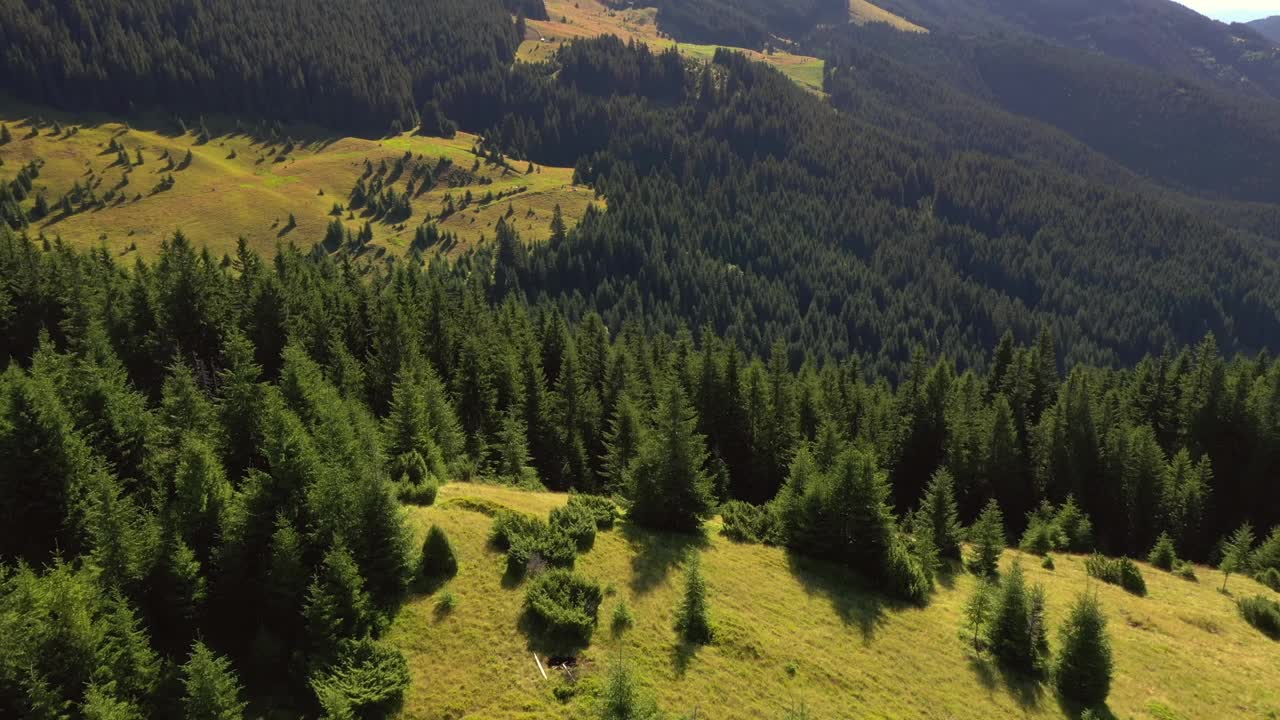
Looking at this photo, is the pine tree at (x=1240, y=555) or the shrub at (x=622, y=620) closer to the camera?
the shrub at (x=622, y=620)

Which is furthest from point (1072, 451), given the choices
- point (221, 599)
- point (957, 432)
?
point (221, 599)

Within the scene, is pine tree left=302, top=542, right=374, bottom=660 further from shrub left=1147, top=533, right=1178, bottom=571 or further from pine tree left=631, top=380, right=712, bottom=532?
shrub left=1147, top=533, right=1178, bottom=571

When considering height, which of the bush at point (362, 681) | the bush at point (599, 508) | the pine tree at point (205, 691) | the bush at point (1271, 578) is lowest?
the bush at point (1271, 578)

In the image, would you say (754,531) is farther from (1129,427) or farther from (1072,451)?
(1129,427)

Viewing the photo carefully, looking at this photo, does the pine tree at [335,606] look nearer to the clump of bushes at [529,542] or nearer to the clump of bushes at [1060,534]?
the clump of bushes at [529,542]

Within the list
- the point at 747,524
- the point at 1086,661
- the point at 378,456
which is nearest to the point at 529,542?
the point at 378,456

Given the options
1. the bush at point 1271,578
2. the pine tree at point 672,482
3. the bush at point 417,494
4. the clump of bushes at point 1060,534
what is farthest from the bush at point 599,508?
the bush at point 1271,578

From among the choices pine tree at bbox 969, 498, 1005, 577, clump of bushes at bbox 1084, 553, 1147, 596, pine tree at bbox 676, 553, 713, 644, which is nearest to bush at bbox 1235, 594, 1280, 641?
clump of bushes at bbox 1084, 553, 1147, 596
